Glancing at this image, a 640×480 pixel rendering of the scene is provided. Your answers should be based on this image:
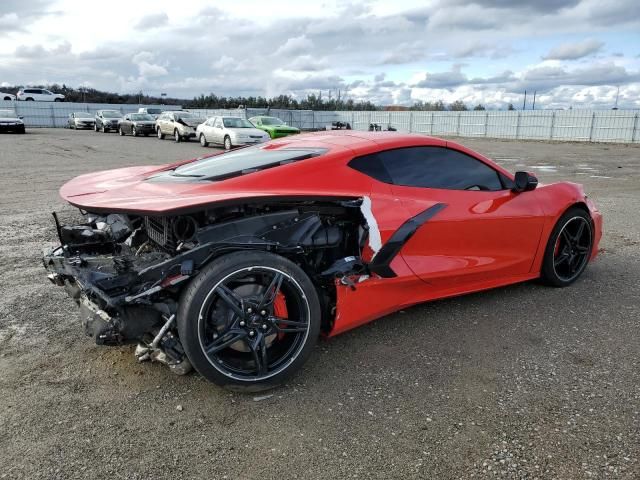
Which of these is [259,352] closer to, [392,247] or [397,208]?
[392,247]

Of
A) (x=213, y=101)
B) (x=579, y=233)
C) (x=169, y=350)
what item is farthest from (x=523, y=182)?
(x=213, y=101)

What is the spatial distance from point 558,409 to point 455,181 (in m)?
1.84

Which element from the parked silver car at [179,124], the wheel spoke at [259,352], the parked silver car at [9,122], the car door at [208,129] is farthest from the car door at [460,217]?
the parked silver car at [9,122]

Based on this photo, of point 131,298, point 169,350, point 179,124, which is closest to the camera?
point 131,298

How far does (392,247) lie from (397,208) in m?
0.28

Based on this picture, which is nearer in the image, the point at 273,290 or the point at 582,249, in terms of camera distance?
the point at 273,290

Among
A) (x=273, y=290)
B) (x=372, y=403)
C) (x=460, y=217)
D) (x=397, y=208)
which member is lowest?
(x=372, y=403)

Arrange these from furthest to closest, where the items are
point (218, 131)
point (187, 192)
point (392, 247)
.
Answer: point (218, 131), point (392, 247), point (187, 192)

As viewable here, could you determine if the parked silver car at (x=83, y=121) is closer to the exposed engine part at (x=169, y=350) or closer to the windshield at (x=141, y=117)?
the windshield at (x=141, y=117)

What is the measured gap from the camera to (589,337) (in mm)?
3818

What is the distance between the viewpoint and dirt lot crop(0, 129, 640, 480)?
8.17 feet

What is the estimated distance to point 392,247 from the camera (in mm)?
3518

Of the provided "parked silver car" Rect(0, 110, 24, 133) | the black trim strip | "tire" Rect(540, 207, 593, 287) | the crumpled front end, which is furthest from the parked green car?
the crumpled front end

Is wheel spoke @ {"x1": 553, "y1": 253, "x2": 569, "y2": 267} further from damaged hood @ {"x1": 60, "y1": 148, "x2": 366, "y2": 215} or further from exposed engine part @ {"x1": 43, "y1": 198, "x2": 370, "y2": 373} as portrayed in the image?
damaged hood @ {"x1": 60, "y1": 148, "x2": 366, "y2": 215}
